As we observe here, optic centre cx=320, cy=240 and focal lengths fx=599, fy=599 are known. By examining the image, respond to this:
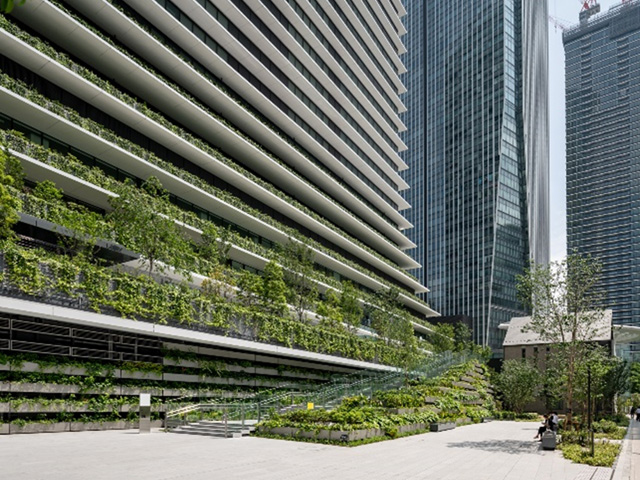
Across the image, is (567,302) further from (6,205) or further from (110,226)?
(6,205)

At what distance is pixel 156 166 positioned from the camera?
1560 inches

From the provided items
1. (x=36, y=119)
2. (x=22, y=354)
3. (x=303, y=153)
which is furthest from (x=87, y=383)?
(x=303, y=153)

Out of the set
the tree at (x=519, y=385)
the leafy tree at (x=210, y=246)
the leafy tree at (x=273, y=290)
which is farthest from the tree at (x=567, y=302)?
the tree at (x=519, y=385)

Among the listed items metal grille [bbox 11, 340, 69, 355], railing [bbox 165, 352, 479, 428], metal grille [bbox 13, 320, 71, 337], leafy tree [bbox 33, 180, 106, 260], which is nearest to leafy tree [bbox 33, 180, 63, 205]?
leafy tree [bbox 33, 180, 106, 260]

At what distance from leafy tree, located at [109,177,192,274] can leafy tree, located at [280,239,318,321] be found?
16274 millimetres

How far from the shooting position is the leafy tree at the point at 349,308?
5662cm

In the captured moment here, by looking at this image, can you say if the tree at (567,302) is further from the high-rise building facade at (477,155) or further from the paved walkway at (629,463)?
the high-rise building facade at (477,155)

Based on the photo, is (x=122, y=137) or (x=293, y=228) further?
(x=293, y=228)

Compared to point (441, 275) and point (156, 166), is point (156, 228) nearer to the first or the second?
point (156, 166)

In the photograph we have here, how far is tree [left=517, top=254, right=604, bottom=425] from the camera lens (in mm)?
29188

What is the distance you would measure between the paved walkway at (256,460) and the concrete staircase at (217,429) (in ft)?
4.68

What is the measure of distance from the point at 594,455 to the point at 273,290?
86.8 feet

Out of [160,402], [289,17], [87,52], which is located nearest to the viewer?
[160,402]

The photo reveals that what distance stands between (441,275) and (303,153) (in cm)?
9776
